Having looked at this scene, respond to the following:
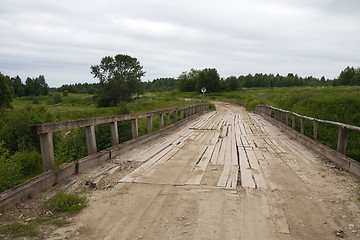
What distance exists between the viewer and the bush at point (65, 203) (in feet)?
12.1

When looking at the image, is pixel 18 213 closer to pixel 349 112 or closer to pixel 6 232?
pixel 6 232

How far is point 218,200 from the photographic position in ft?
13.1

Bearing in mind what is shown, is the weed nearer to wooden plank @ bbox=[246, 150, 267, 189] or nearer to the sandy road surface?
the sandy road surface

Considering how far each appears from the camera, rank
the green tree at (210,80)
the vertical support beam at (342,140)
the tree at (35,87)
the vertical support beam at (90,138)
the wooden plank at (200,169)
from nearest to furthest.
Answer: the wooden plank at (200,169), the vertical support beam at (90,138), the vertical support beam at (342,140), the green tree at (210,80), the tree at (35,87)

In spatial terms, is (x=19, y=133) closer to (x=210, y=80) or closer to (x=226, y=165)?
(x=226, y=165)

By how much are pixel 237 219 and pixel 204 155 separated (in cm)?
365

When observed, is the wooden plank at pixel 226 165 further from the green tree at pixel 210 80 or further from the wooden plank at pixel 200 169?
the green tree at pixel 210 80

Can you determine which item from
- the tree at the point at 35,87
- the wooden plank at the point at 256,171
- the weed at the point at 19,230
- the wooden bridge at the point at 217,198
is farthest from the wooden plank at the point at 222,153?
the tree at the point at 35,87

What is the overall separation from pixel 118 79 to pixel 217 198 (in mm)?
52989

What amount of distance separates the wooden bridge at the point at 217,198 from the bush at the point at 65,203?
0.16m

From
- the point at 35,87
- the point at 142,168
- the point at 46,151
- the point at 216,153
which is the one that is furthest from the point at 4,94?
the point at 35,87

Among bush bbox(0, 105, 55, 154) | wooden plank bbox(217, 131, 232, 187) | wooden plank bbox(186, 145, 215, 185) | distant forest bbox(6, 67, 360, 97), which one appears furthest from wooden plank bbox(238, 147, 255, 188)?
distant forest bbox(6, 67, 360, 97)

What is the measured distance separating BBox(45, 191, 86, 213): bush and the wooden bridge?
0.16 m

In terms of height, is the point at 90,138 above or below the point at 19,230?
above
